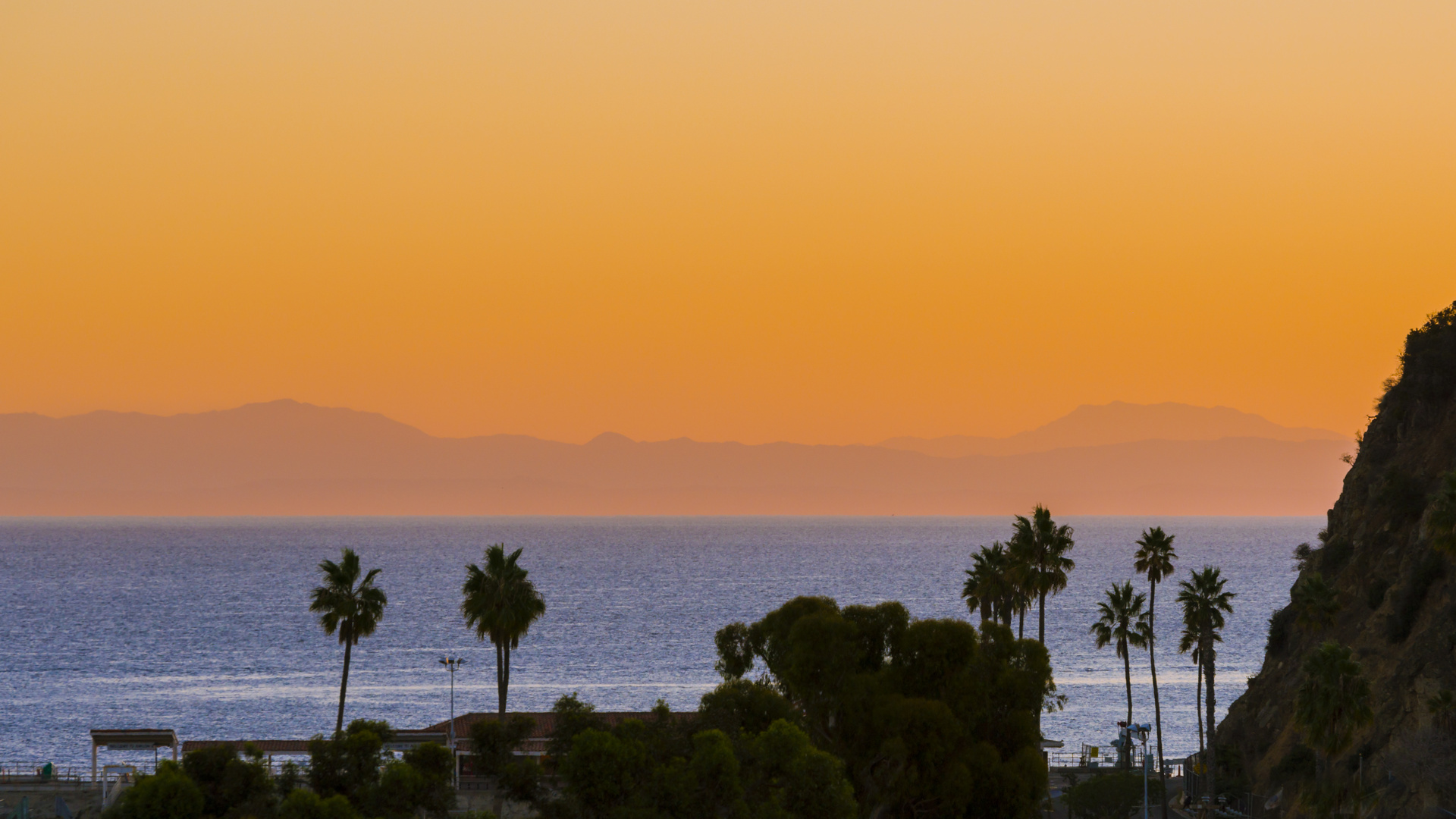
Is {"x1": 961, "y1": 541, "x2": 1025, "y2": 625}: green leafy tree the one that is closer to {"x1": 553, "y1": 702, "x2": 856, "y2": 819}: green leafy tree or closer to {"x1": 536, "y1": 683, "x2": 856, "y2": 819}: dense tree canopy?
{"x1": 536, "y1": 683, "x2": 856, "y2": 819}: dense tree canopy

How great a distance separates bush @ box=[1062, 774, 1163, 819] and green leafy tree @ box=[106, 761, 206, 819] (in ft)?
141

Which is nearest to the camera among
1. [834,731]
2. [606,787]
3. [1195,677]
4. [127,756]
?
[606,787]

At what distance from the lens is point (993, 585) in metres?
83.2

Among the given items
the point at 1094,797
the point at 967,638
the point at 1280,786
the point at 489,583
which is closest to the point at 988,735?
the point at 967,638

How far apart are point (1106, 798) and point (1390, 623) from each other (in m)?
16.6

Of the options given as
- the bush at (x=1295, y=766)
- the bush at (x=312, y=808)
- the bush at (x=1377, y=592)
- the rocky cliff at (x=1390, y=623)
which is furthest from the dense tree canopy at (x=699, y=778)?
the bush at (x=1377, y=592)

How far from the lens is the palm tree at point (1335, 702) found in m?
54.2

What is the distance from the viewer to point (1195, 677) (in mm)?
155125

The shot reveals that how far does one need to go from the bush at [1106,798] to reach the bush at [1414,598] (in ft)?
44.8

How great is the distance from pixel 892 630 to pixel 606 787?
Answer: 18.3 m

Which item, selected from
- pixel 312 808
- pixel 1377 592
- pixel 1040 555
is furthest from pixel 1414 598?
pixel 312 808

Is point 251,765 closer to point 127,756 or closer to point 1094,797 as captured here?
point 1094,797

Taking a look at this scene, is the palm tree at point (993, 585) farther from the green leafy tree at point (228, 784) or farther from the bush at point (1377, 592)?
the green leafy tree at point (228, 784)

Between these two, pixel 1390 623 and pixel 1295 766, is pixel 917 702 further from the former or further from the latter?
pixel 1390 623
